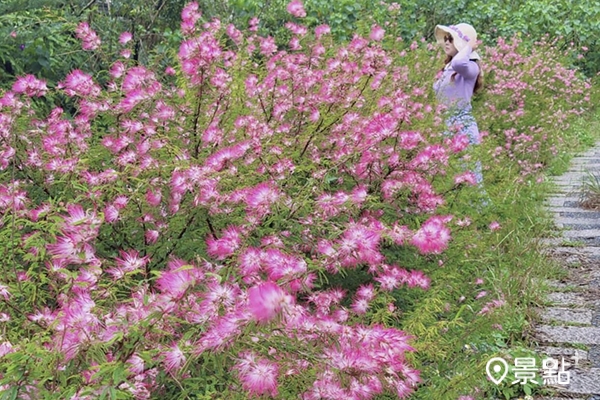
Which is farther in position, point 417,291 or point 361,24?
point 361,24

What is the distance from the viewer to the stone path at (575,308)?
2.84m

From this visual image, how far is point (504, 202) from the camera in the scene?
4500 mm

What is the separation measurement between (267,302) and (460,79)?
4684mm

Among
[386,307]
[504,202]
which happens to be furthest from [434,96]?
[386,307]

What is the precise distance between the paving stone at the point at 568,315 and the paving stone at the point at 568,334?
0.08 metres

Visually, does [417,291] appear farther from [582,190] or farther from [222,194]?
[582,190]

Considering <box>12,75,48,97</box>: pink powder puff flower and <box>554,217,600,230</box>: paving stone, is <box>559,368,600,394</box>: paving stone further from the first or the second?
<box>12,75,48,97</box>: pink powder puff flower

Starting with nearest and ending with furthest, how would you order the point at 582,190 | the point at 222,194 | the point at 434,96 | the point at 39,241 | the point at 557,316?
the point at 39,241 → the point at 222,194 → the point at 557,316 → the point at 434,96 → the point at 582,190

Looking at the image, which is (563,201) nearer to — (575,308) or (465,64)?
(465,64)

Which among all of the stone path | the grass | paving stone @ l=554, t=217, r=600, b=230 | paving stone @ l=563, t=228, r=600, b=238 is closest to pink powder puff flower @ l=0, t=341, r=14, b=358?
the grass

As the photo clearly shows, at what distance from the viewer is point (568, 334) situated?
3213 mm

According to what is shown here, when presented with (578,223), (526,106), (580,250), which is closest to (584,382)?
(580,250)

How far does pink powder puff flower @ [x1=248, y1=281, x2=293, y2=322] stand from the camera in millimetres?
1152

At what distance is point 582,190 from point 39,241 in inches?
184
